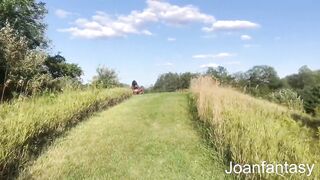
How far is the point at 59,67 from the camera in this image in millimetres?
39938

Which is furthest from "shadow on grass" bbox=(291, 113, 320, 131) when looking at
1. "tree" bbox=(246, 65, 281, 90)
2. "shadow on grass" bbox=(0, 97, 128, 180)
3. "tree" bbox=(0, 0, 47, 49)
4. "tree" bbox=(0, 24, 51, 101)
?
"tree" bbox=(246, 65, 281, 90)

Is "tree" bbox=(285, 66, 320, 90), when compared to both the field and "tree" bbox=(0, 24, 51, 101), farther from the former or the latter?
the field

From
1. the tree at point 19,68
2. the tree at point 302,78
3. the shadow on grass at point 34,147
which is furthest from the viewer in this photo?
the tree at point 302,78

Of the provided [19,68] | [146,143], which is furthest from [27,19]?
[146,143]

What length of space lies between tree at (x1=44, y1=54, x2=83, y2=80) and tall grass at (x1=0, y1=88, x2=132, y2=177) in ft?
84.9

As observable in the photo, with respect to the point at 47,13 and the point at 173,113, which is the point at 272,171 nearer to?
the point at 173,113

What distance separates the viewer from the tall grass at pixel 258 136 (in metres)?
6.23

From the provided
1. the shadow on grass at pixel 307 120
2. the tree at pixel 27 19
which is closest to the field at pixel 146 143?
the shadow on grass at pixel 307 120

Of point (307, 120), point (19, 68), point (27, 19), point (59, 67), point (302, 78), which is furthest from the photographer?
point (302, 78)

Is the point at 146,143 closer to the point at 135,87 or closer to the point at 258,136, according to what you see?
the point at 258,136

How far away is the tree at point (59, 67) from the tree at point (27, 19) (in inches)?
168

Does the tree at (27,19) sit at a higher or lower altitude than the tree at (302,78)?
higher

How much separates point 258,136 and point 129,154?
2.69m

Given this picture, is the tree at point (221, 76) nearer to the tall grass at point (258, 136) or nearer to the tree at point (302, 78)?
the tall grass at point (258, 136)
